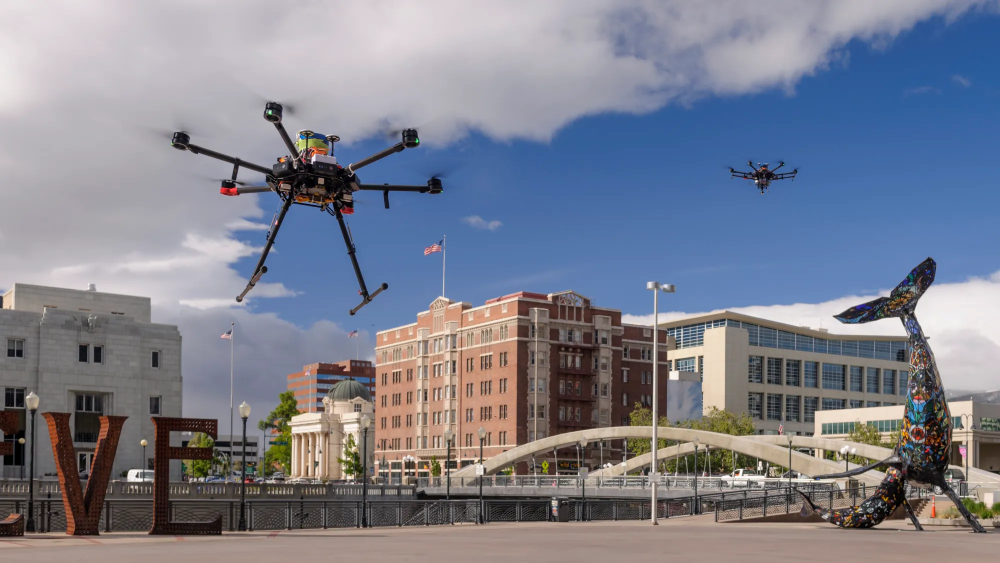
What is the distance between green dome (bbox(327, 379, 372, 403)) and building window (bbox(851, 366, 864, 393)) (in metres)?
82.4

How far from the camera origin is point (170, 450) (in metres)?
34.8

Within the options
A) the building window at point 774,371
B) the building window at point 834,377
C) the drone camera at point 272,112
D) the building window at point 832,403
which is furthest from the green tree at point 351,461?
the drone camera at point 272,112

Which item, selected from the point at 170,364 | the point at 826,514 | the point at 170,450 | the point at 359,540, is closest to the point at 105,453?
the point at 170,450

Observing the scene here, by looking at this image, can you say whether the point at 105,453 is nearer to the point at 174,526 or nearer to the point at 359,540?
the point at 174,526

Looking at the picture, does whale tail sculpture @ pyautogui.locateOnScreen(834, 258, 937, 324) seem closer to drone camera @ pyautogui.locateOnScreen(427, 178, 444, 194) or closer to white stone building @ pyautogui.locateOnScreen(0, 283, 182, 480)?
drone camera @ pyautogui.locateOnScreen(427, 178, 444, 194)

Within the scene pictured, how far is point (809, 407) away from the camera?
175 m

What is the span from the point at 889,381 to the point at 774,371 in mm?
26528

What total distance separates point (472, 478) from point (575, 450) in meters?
32.1

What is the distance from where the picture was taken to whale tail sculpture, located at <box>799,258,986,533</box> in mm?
37469

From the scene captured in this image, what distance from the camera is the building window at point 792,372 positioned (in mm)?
173875

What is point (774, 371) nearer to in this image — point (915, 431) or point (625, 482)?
point (625, 482)

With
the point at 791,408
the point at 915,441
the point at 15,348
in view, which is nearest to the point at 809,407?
the point at 791,408

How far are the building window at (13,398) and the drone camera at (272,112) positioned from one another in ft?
226

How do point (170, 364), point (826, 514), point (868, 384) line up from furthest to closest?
point (868, 384) < point (170, 364) < point (826, 514)
